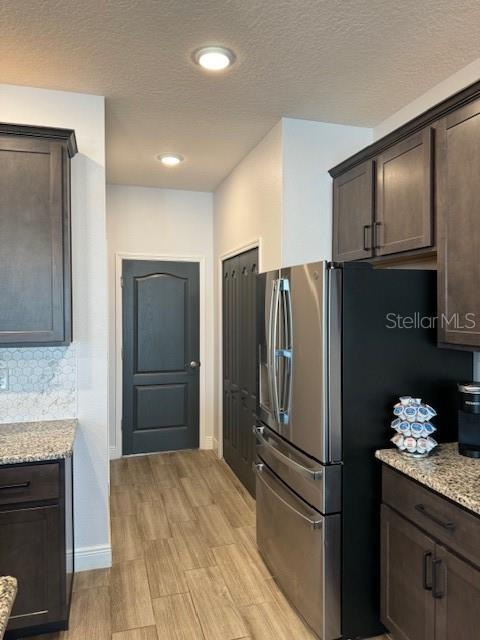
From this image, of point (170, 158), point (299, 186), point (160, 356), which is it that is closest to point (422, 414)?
point (299, 186)

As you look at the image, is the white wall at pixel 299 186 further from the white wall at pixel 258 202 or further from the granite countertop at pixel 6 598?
the granite countertop at pixel 6 598

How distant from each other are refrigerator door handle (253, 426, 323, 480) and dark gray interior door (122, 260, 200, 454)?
7.32ft

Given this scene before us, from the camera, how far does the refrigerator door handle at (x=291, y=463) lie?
6.86 feet

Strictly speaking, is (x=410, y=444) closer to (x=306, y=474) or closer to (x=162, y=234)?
(x=306, y=474)

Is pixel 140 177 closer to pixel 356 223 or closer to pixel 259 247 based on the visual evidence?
pixel 259 247

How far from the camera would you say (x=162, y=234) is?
4.79m

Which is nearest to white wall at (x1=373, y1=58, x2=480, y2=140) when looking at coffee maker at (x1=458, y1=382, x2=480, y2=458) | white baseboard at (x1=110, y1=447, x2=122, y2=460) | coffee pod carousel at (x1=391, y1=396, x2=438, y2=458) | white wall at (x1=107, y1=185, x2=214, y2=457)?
coffee maker at (x1=458, y1=382, x2=480, y2=458)

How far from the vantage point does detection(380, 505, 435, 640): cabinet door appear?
1798mm

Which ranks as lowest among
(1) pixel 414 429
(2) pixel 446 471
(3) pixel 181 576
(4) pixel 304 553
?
(3) pixel 181 576

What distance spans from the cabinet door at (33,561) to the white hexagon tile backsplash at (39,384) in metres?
0.68

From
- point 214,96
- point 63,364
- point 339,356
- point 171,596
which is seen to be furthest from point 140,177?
point 171,596

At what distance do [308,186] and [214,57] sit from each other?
42.1 inches

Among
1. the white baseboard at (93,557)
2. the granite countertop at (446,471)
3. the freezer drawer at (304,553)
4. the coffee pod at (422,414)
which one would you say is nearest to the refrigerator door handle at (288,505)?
the freezer drawer at (304,553)

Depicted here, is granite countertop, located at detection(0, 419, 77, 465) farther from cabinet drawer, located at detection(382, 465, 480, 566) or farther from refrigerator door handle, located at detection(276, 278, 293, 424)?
cabinet drawer, located at detection(382, 465, 480, 566)
